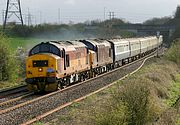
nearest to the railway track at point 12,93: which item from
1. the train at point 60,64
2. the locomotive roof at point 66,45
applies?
the train at point 60,64

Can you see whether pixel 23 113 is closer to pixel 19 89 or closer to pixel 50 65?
pixel 50 65

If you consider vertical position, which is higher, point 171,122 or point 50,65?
point 50,65

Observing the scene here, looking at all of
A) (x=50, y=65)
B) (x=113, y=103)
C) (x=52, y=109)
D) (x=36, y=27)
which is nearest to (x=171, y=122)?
(x=113, y=103)

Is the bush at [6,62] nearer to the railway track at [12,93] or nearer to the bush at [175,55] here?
the railway track at [12,93]

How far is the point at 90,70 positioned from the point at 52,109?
1384 cm

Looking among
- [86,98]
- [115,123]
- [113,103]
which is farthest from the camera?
[86,98]

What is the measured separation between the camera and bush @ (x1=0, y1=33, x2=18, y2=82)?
97.9 feet

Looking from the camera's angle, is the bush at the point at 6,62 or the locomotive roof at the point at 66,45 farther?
the bush at the point at 6,62

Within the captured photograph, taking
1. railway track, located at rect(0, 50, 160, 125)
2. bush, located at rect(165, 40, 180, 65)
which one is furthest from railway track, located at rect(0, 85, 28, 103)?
bush, located at rect(165, 40, 180, 65)

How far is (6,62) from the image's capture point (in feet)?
98.7

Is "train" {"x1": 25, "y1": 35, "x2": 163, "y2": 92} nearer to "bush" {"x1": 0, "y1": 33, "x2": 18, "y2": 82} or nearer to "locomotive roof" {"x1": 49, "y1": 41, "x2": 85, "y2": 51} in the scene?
"locomotive roof" {"x1": 49, "y1": 41, "x2": 85, "y2": 51}

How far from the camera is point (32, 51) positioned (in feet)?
79.5

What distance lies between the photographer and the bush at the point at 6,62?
29828 millimetres

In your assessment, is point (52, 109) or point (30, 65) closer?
point (52, 109)
